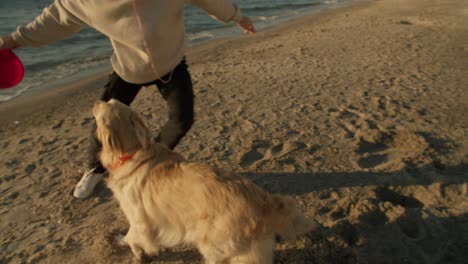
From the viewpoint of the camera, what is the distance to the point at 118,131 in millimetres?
2594

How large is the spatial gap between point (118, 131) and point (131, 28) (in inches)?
34.3

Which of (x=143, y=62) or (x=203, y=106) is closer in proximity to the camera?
(x=143, y=62)

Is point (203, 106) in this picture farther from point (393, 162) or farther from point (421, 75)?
point (421, 75)

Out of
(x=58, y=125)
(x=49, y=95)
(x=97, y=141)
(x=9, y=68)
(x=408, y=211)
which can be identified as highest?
(x=9, y=68)

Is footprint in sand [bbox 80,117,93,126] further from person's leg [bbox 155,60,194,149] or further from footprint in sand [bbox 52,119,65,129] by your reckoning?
person's leg [bbox 155,60,194,149]

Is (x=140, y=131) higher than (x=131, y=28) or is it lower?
lower

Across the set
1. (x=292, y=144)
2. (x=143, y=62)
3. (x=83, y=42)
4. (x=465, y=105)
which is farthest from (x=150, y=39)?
(x=83, y=42)

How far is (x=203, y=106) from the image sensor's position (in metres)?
6.09

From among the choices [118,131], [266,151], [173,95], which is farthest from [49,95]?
[118,131]

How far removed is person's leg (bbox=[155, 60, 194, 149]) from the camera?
3.29 m

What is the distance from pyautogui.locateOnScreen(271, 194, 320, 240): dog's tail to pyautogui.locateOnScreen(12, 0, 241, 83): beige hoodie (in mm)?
1564

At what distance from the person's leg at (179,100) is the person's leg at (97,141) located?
0.30m

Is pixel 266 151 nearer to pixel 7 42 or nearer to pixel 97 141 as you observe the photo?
pixel 97 141

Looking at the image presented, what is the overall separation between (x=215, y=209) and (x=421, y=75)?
5.96 metres
